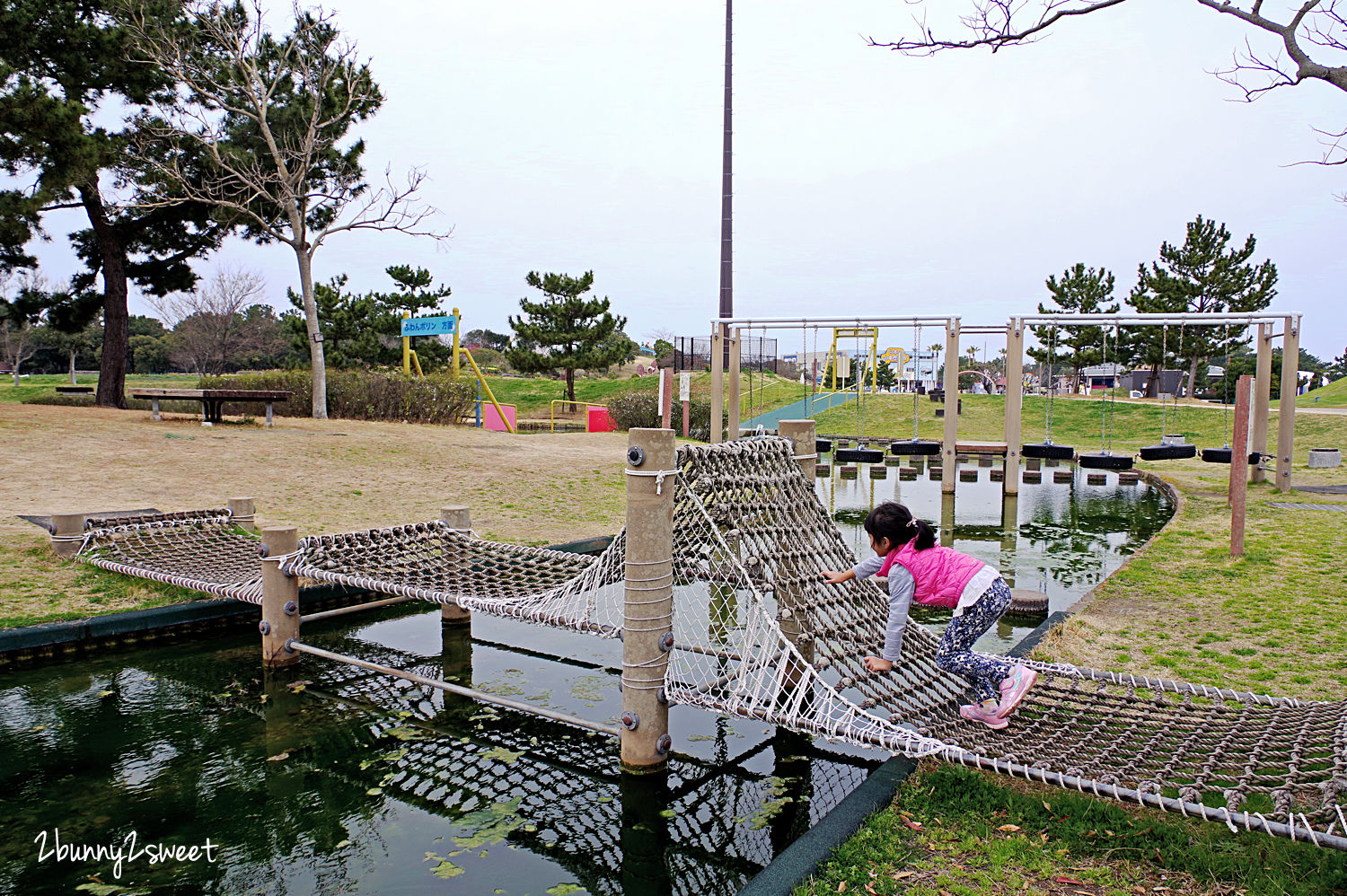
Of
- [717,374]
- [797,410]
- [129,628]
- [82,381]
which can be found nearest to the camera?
[129,628]

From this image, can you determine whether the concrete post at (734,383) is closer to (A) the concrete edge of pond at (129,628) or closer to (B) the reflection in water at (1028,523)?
(B) the reflection in water at (1028,523)

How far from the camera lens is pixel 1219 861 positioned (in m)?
2.75

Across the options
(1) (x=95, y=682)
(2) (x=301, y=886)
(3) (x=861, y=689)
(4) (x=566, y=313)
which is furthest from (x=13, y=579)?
(4) (x=566, y=313)

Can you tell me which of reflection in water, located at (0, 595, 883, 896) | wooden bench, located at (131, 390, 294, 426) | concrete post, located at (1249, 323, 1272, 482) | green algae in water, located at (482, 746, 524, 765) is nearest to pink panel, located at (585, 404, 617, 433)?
wooden bench, located at (131, 390, 294, 426)

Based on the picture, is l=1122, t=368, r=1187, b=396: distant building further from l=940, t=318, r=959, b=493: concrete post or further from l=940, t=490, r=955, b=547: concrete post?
l=940, t=490, r=955, b=547: concrete post

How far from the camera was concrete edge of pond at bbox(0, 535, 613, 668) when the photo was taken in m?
5.51

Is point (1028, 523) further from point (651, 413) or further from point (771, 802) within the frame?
point (651, 413)

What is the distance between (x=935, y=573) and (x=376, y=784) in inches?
111

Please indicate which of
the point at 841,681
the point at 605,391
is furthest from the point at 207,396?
the point at 605,391

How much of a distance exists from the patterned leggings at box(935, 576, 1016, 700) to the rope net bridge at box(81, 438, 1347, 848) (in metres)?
0.18

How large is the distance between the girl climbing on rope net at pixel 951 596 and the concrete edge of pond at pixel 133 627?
4.87 m

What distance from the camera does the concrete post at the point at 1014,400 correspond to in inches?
527

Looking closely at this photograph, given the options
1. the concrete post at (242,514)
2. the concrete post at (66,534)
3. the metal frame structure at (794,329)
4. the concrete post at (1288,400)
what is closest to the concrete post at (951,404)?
the metal frame structure at (794,329)

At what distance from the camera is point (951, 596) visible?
3.79 metres
